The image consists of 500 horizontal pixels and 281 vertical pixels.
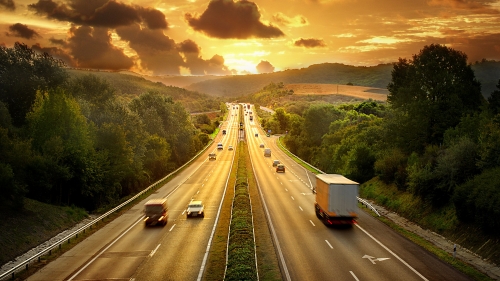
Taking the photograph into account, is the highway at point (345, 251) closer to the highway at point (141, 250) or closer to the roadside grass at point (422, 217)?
the roadside grass at point (422, 217)

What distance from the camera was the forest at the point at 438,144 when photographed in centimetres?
3058

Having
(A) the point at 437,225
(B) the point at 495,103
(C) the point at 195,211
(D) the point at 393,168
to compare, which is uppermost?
(B) the point at 495,103

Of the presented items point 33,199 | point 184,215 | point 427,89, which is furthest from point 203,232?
point 427,89

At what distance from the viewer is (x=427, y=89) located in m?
50.1

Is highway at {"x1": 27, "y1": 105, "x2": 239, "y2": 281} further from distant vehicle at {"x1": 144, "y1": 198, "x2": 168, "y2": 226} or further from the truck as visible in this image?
the truck

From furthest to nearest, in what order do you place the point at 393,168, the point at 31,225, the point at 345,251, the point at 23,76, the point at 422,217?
the point at 23,76 < the point at 393,168 < the point at 422,217 < the point at 31,225 < the point at 345,251

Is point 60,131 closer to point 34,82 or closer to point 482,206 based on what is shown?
point 34,82

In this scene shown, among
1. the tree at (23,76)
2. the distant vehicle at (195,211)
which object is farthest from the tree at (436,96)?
the tree at (23,76)

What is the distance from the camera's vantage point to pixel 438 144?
47.2m

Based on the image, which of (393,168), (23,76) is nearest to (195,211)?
(393,168)

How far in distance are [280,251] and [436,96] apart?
33.1m

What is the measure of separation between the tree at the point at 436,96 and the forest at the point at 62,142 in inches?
1454

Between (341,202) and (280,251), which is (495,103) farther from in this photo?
(280,251)

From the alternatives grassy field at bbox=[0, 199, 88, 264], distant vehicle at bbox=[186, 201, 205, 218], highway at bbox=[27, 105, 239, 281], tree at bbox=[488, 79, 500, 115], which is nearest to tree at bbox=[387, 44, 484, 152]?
tree at bbox=[488, 79, 500, 115]
